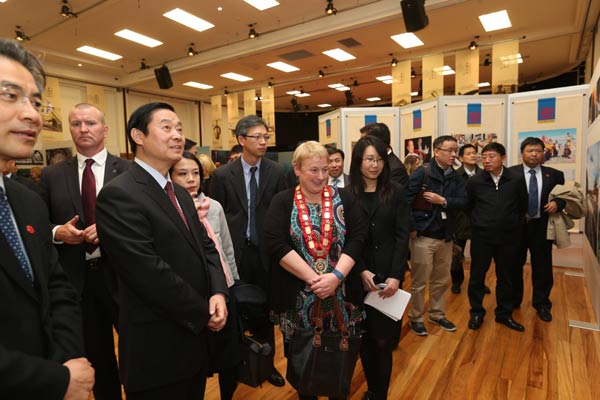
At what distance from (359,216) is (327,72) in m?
11.0

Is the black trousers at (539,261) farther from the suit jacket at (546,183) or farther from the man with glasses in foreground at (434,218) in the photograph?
the man with glasses in foreground at (434,218)

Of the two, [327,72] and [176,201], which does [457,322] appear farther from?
[327,72]

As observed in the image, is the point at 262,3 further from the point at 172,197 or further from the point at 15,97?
the point at 15,97

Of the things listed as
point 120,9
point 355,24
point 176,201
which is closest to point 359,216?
point 176,201

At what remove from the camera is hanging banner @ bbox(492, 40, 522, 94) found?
8.32 meters

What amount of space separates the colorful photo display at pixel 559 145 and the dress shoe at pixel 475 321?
10.2ft

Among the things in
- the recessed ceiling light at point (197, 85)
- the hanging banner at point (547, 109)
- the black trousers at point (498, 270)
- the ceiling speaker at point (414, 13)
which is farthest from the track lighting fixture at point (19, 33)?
the hanging banner at point (547, 109)

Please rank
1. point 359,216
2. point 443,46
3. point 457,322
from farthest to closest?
1. point 443,46
2. point 457,322
3. point 359,216

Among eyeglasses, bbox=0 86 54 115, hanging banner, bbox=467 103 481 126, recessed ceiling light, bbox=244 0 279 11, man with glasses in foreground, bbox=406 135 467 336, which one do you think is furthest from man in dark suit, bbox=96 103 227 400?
recessed ceiling light, bbox=244 0 279 11

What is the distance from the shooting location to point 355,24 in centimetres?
771

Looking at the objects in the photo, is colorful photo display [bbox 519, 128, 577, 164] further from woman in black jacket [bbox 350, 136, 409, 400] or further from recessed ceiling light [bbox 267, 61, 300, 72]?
recessed ceiling light [bbox 267, 61, 300, 72]

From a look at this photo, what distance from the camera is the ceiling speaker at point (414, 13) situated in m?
5.93

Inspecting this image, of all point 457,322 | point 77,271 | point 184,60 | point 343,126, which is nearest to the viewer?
point 77,271

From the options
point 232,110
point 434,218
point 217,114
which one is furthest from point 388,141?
point 217,114
